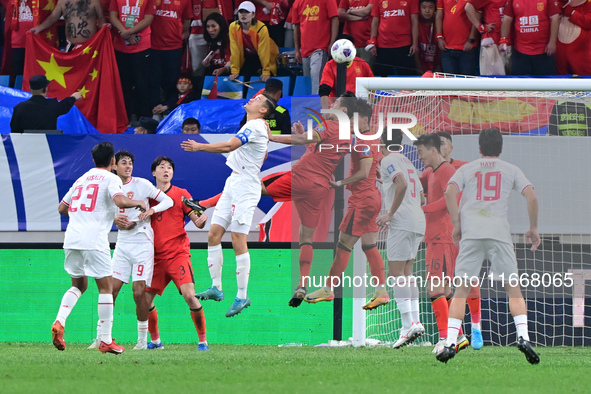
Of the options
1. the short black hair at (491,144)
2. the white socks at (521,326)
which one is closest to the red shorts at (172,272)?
the short black hair at (491,144)

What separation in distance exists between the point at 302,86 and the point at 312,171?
4.21 meters

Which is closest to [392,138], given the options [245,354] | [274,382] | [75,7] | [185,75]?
[245,354]

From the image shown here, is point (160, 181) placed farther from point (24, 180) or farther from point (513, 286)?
point (513, 286)

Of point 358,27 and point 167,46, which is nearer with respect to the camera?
point 358,27

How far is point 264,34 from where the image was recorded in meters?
13.4

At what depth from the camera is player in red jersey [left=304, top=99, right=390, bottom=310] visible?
9.11m

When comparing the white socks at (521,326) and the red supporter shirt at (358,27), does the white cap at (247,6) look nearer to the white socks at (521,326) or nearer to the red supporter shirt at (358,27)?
the red supporter shirt at (358,27)

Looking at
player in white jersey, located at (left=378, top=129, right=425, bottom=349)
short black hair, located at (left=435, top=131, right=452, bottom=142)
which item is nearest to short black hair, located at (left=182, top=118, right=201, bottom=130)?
player in white jersey, located at (left=378, top=129, right=425, bottom=349)

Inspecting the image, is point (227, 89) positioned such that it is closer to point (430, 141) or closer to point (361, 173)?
point (361, 173)

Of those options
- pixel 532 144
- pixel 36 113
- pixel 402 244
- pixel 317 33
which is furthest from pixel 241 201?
pixel 317 33

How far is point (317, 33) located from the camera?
13109 mm

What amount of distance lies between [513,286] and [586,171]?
7.45 feet

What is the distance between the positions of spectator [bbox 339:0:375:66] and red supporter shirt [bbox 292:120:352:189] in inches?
177

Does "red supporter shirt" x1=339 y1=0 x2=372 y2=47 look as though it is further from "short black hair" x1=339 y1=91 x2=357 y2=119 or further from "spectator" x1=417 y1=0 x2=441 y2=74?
"short black hair" x1=339 y1=91 x2=357 y2=119
